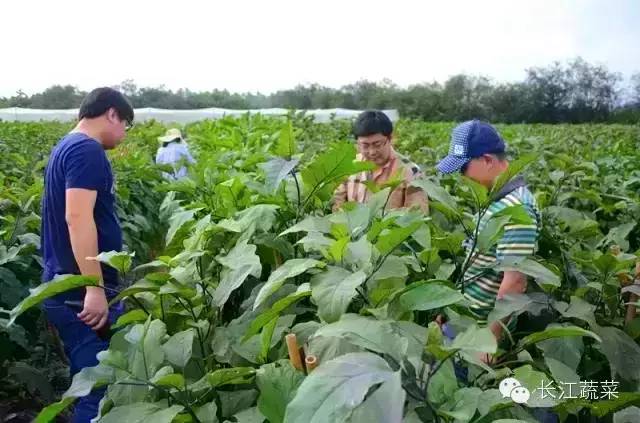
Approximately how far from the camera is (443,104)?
38.9 meters

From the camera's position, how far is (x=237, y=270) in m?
1.72

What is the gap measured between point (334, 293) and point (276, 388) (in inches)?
8.4

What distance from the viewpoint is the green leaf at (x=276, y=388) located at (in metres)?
1.30

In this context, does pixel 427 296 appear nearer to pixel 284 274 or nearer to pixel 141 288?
pixel 284 274

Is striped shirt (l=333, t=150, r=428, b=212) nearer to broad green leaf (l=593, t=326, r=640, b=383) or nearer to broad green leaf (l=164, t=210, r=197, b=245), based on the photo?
broad green leaf (l=164, t=210, r=197, b=245)

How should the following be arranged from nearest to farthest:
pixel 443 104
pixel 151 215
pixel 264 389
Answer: pixel 264 389, pixel 151 215, pixel 443 104

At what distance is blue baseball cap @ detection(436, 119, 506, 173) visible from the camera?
2.48 metres

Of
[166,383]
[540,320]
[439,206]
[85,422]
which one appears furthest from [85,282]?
[85,422]

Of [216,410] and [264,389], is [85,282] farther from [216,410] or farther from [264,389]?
[264,389]

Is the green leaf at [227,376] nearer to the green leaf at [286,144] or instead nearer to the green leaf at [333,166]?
the green leaf at [333,166]

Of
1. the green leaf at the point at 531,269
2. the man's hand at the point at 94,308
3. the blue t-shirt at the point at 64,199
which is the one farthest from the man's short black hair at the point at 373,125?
the green leaf at the point at 531,269

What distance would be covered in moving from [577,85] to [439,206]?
2122 inches

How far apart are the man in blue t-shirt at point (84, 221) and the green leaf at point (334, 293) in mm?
1557

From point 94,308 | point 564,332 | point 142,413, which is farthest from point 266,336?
point 94,308
